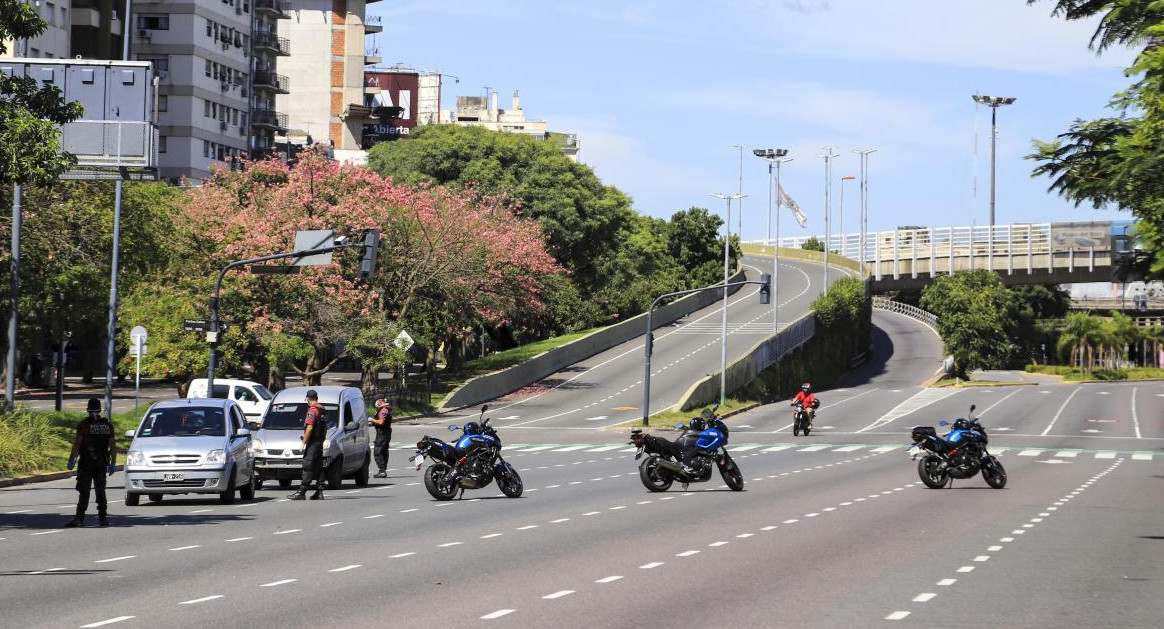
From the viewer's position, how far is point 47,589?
1294 cm

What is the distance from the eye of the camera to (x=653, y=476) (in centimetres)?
2622

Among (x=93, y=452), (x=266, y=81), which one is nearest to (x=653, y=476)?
(x=93, y=452)

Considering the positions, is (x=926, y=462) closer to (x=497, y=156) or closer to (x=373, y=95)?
(x=497, y=156)

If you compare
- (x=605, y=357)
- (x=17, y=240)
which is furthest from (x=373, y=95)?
(x=17, y=240)

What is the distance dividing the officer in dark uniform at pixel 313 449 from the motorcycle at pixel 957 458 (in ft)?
35.2

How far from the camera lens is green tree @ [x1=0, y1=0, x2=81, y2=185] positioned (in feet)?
69.0

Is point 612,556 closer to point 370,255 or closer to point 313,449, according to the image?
point 313,449

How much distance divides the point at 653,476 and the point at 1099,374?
8407 centimetres

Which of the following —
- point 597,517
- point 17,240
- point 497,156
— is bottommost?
point 597,517

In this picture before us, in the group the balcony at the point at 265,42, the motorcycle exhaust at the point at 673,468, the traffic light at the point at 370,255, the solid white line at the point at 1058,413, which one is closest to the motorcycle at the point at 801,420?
the solid white line at the point at 1058,413

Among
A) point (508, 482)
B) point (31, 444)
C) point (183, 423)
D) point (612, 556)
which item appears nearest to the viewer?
point (612, 556)

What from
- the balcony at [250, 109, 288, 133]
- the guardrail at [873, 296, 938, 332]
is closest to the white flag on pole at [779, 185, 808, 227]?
the guardrail at [873, 296, 938, 332]

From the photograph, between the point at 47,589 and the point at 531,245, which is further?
the point at 531,245

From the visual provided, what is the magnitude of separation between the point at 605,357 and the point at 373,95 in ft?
233
